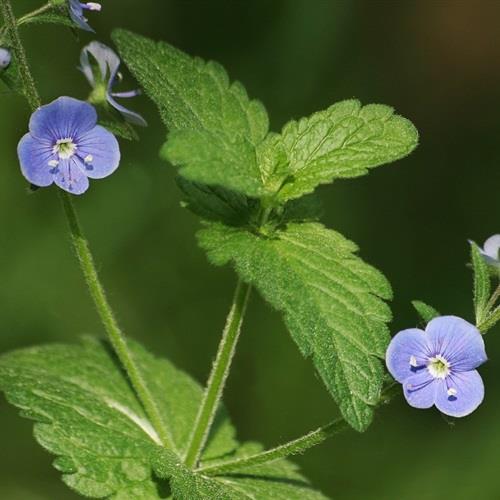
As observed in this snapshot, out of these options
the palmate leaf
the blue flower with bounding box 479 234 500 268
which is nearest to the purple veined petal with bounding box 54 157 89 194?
the palmate leaf

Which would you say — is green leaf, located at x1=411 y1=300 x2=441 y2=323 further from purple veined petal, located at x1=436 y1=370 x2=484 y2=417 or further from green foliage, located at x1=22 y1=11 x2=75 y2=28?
green foliage, located at x1=22 y1=11 x2=75 y2=28

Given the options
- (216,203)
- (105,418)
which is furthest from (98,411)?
Result: (216,203)

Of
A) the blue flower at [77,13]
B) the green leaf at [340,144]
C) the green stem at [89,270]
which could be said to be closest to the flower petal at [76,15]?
the blue flower at [77,13]

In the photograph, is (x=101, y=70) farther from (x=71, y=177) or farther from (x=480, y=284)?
(x=480, y=284)

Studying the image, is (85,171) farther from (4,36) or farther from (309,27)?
(309,27)

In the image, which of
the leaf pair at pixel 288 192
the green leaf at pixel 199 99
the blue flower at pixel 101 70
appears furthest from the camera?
the blue flower at pixel 101 70

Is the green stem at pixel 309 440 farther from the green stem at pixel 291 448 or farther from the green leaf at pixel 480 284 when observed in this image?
the green leaf at pixel 480 284
